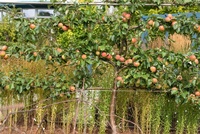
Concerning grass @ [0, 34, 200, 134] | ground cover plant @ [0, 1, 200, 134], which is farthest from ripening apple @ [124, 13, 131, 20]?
grass @ [0, 34, 200, 134]

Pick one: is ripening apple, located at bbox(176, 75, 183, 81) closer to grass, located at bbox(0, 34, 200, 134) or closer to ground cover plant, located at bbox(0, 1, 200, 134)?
ground cover plant, located at bbox(0, 1, 200, 134)

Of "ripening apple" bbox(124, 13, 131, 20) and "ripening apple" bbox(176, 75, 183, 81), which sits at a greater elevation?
"ripening apple" bbox(124, 13, 131, 20)

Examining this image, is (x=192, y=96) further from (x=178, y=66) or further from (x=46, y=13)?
A: (x=46, y=13)

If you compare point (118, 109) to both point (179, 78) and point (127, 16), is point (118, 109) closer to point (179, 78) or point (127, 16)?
point (179, 78)

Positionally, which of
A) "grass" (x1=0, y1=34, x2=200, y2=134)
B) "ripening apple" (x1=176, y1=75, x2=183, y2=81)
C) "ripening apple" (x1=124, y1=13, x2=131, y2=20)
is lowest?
"grass" (x1=0, y1=34, x2=200, y2=134)

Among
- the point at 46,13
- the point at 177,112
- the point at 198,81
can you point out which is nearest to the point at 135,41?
the point at 198,81

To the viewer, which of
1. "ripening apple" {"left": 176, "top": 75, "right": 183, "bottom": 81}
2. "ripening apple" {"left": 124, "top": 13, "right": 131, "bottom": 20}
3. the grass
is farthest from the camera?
the grass

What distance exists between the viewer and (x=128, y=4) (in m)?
3.21

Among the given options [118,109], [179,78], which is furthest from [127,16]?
[118,109]

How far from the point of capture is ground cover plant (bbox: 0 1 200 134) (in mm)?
3201

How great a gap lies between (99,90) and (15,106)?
0.87 m

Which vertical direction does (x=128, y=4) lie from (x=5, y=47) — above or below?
above

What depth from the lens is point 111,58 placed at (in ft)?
10.7

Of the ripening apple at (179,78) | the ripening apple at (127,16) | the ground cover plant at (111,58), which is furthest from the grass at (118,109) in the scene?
the ripening apple at (127,16)
